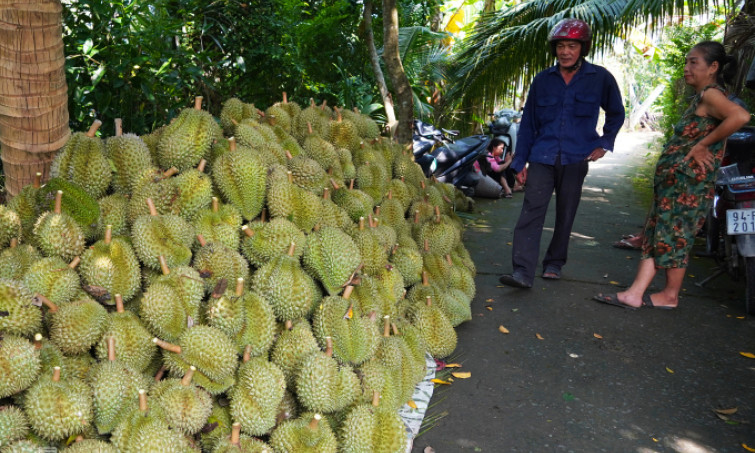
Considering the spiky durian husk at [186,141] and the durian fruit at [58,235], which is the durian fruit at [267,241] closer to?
the spiky durian husk at [186,141]

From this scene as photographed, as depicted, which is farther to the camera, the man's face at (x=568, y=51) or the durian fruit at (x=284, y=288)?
the man's face at (x=568, y=51)

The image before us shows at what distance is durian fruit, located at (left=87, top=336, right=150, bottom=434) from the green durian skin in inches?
1.6

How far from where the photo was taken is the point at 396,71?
586 centimetres

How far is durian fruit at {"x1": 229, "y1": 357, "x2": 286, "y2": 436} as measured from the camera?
211 cm

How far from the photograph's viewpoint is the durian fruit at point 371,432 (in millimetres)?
2199

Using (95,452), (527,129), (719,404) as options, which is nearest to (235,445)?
(95,452)

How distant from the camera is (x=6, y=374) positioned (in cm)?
175

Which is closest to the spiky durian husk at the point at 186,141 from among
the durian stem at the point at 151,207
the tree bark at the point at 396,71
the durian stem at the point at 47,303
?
the durian stem at the point at 151,207

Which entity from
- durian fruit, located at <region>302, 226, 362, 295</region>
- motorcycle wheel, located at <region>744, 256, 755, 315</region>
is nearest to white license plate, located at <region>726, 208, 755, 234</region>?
motorcycle wheel, located at <region>744, 256, 755, 315</region>

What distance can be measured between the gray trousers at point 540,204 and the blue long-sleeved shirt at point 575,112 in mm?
89

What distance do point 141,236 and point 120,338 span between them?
444 millimetres

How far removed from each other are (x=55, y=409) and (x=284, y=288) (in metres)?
0.97

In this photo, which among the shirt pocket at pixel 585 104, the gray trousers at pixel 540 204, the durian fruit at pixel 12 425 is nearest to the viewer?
the durian fruit at pixel 12 425

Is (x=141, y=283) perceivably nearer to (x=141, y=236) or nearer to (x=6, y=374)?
(x=141, y=236)
